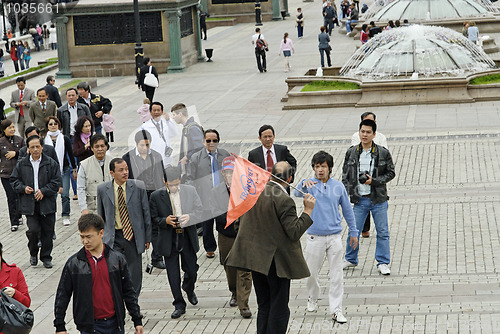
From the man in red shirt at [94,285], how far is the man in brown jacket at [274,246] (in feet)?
3.85

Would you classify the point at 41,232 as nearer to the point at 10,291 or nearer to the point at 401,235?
the point at 401,235

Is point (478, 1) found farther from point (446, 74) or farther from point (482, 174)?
point (482, 174)

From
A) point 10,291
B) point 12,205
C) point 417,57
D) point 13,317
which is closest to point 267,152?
point 12,205

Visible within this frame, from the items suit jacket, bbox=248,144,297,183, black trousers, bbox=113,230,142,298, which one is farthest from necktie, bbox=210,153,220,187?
black trousers, bbox=113,230,142,298

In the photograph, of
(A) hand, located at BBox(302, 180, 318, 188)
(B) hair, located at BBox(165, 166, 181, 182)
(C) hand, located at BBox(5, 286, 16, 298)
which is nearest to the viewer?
(C) hand, located at BBox(5, 286, 16, 298)

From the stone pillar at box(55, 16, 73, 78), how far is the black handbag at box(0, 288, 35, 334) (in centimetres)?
2602

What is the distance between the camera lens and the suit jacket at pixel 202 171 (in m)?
11.1

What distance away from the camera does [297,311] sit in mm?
9156

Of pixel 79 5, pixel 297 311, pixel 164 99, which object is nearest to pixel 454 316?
pixel 297 311

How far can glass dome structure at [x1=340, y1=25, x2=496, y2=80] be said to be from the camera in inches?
953

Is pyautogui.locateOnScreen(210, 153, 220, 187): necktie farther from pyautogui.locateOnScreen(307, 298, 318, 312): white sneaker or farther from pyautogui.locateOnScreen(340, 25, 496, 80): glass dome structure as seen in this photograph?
pyautogui.locateOnScreen(340, 25, 496, 80): glass dome structure

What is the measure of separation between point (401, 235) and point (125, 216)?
4078 mm

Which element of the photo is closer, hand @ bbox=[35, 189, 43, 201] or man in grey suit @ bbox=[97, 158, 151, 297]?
man in grey suit @ bbox=[97, 158, 151, 297]

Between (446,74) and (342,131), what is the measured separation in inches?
236
